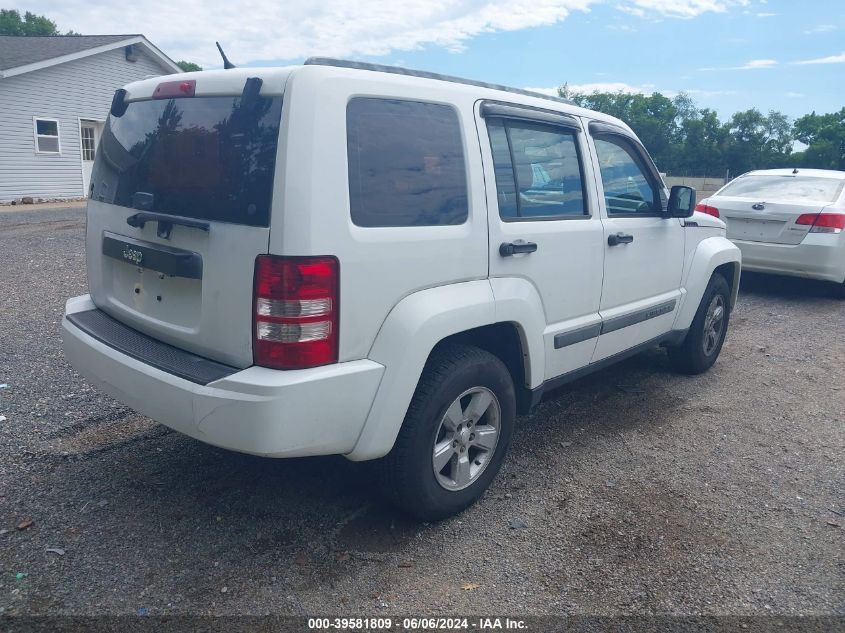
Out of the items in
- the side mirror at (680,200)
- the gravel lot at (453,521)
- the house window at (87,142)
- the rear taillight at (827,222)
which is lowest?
the gravel lot at (453,521)

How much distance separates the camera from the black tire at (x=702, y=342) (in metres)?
5.37

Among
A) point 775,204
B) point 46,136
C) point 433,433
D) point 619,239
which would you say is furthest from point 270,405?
point 46,136

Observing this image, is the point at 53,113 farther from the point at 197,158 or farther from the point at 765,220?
the point at 197,158

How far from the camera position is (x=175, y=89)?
9.98ft

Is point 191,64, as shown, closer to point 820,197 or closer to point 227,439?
point 820,197

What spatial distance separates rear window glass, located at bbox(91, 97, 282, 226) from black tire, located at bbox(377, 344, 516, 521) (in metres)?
1.03

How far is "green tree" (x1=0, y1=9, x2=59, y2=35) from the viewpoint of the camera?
57156mm

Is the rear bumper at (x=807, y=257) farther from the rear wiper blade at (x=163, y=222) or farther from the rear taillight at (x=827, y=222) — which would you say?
the rear wiper blade at (x=163, y=222)

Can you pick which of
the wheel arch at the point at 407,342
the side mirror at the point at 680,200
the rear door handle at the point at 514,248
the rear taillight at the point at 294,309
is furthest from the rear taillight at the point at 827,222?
the rear taillight at the point at 294,309

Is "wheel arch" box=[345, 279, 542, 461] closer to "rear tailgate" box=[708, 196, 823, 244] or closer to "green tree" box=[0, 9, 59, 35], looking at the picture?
"rear tailgate" box=[708, 196, 823, 244]

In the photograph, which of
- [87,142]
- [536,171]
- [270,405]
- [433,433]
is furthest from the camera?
[87,142]

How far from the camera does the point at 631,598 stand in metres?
2.76

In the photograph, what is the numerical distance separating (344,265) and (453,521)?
1444 millimetres

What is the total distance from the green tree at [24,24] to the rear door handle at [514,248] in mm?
66296
